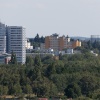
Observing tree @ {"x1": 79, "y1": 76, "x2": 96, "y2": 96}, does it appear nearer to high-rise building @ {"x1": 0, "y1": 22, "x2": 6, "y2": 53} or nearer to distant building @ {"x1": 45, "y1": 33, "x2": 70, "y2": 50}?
high-rise building @ {"x1": 0, "y1": 22, "x2": 6, "y2": 53}

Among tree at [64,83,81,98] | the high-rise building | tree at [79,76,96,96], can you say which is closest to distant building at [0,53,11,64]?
the high-rise building

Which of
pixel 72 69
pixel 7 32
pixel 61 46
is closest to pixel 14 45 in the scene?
pixel 7 32

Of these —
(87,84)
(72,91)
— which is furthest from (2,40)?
(72,91)

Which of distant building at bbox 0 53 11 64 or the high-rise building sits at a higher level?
the high-rise building

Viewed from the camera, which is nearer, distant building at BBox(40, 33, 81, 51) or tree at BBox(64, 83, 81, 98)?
tree at BBox(64, 83, 81, 98)

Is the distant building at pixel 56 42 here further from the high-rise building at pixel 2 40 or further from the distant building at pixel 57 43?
the high-rise building at pixel 2 40

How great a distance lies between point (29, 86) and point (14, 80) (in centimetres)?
133

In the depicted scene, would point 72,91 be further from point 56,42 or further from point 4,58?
point 56,42

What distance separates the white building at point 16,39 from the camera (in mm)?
50531

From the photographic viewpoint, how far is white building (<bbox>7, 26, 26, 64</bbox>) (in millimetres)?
50531

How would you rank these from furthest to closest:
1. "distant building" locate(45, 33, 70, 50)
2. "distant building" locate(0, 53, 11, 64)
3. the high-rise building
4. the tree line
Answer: "distant building" locate(45, 33, 70, 50) → the high-rise building → "distant building" locate(0, 53, 11, 64) → the tree line

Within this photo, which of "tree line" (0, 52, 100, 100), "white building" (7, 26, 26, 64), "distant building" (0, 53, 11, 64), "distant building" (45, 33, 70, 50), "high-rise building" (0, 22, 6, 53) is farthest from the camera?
"distant building" (45, 33, 70, 50)

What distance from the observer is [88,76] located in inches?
1217

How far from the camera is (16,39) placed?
5131cm
